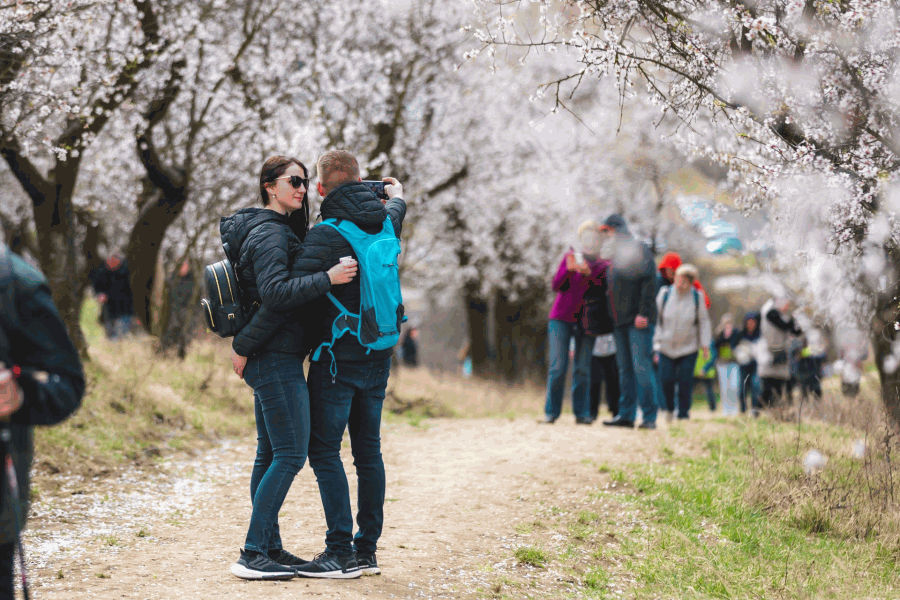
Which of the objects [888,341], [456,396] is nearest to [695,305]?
[888,341]

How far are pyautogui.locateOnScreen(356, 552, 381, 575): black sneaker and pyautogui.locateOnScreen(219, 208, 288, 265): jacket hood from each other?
163cm

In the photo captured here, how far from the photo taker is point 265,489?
15.1ft

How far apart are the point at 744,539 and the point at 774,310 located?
20.2 feet

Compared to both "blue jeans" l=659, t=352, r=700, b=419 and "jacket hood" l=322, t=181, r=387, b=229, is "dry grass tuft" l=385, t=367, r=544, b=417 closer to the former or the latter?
"blue jeans" l=659, t=352, r=700, b=419

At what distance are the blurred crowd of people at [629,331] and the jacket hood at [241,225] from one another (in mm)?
5342

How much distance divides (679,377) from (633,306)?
4.74 ft

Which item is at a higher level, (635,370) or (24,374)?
(24,374)

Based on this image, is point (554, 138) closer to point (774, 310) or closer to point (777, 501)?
point (774, 310)

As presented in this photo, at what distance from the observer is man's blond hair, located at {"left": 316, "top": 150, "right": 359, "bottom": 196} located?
475 cm

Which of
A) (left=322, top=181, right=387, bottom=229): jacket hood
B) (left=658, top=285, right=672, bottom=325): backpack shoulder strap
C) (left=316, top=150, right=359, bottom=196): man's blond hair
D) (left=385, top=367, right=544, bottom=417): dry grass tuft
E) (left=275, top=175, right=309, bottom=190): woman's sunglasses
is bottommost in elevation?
(left=385, top=367, right=544, bottom=417): dry grass tuft

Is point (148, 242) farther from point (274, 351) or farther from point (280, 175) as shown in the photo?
point (274, 351)

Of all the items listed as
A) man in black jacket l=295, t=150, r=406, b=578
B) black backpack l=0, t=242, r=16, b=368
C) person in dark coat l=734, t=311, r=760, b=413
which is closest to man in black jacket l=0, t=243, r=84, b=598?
black backpack l=0, t=242, r=16, b=368

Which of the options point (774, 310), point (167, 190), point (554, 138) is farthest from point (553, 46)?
point (554, 138)

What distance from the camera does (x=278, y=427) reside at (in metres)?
4.57
